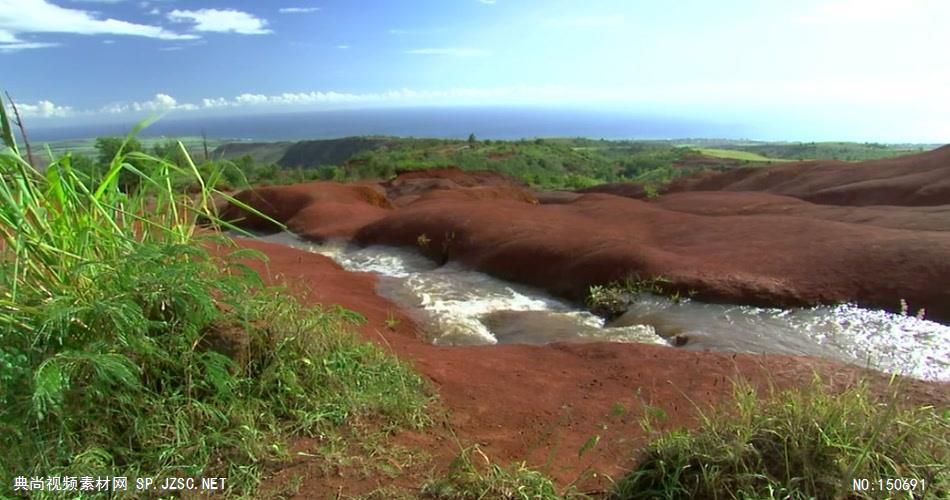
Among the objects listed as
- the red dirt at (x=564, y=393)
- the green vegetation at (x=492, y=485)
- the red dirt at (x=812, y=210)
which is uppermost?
the red dirt at (x=812, y=210)

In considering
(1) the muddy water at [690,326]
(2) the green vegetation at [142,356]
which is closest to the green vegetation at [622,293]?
(1) the muddy water at [690,326]

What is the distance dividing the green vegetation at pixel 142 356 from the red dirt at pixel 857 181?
18045 millimetres

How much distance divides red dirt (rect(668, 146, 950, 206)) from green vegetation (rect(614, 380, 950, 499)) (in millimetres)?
17109

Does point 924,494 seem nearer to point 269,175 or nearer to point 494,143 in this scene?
point 269,175

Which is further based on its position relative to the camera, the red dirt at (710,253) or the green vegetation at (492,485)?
the red dirt at (710,253)

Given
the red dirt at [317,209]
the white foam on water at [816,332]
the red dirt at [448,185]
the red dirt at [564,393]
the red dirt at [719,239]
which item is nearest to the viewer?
the red dirt at [564,393]

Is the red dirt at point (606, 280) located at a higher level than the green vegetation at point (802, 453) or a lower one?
lower

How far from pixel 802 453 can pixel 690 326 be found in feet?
18.1

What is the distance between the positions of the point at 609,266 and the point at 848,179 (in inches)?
668

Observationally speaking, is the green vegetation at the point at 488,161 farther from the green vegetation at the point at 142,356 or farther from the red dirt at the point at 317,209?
the green vegetation at the point at 142,356

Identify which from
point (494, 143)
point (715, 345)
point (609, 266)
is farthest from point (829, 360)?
point (494, 143)

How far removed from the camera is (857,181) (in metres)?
20.6

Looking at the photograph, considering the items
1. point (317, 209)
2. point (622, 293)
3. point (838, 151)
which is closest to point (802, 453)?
point (622, 293)

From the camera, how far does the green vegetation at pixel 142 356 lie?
102 inches
